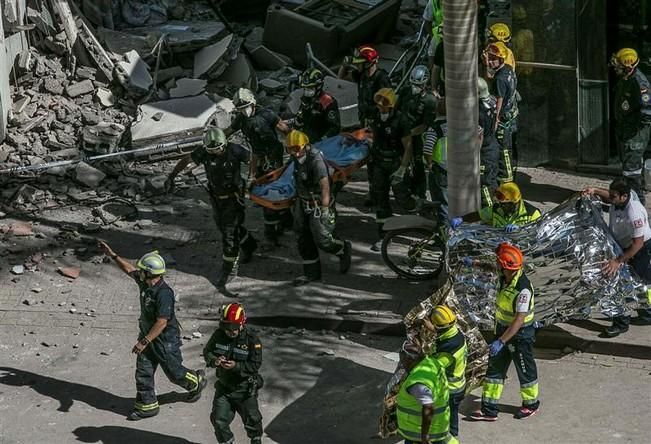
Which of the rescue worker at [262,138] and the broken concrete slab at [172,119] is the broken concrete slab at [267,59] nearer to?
the broken concrete slab at [172,119]

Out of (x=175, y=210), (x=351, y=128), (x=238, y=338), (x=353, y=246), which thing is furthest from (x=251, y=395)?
(x=351, y=128)

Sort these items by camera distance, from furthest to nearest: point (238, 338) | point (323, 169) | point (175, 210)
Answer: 1. point (175, 210)
2. point (323, 169)
3. point (238, 338)

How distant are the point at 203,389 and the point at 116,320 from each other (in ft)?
6.03

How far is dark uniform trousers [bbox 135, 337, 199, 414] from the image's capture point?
12.7 meters

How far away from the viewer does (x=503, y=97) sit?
1562 cm

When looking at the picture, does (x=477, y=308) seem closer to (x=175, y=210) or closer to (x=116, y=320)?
(x=116, y=320)

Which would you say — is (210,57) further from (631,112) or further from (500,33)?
(631,112)

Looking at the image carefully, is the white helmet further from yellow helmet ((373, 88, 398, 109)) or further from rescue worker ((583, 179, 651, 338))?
rescue worker ((583, 179, 651, 338))

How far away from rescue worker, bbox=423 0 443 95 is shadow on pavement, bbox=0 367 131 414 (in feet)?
19.5

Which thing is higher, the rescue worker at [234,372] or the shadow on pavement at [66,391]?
the rescue worker at [234,372]

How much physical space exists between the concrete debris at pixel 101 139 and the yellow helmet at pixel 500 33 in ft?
16.6

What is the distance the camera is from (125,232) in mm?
16406

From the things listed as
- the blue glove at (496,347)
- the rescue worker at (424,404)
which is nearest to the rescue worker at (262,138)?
the blue glove at (496,347)

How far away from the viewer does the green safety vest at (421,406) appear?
1076cm
